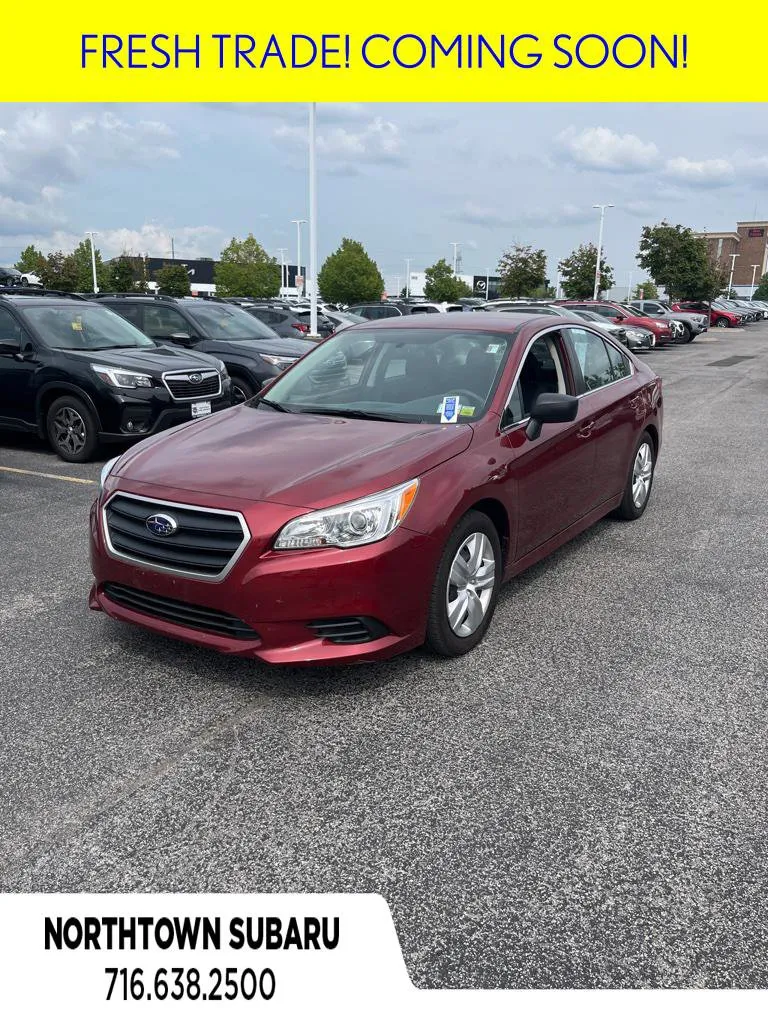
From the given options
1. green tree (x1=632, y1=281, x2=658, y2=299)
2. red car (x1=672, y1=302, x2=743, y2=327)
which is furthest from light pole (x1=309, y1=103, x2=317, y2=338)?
green tree (x1=632, y1=281, x2=658, y2=299)

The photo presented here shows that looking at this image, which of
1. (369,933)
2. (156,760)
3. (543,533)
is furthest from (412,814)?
(543,533)

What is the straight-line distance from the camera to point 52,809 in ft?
10.2

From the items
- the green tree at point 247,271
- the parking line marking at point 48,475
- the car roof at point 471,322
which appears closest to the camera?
the car roof at point 471,322

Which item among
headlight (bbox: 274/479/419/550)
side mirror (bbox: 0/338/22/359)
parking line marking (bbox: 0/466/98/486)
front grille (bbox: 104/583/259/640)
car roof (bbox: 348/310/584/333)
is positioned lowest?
parking line marking (bbox: 0/466/98/486)

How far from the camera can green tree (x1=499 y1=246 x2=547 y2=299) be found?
2347 inches

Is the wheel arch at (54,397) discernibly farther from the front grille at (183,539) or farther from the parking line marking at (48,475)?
the front grille at (183,539)

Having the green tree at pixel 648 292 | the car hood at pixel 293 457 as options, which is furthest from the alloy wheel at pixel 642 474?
the green tree at pixel 648 292

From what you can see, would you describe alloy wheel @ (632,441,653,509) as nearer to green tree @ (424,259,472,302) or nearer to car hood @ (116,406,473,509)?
car hood @ (116,406,473,509)

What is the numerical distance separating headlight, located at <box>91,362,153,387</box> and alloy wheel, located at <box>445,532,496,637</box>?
597cm

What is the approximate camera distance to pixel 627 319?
32719mm

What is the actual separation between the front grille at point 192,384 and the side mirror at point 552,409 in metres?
5.70

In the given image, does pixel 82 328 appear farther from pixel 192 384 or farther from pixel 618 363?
pixel 618 363

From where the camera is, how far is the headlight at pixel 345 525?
372 cm

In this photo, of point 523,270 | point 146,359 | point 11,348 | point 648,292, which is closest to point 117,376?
point 146,359
